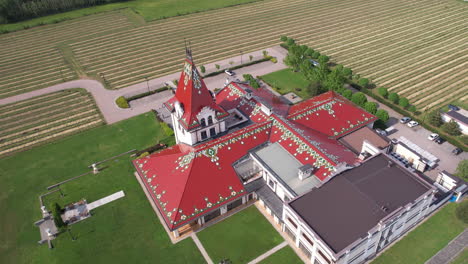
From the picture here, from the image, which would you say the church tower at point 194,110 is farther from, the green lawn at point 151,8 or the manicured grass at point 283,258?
the green lawn at point 151,8

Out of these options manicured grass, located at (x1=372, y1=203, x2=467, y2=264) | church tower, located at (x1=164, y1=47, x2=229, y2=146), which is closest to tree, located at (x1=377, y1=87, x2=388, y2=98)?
manicured grass, located at (x1=372, y1=203, x2=467, y2=264)

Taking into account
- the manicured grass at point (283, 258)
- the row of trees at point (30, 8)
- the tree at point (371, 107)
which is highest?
the row of trees at point (30, 8)

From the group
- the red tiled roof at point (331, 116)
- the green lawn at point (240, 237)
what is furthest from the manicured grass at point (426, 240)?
the red tiled roof at point (331, 116)

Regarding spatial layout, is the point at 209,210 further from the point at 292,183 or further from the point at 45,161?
the point at 45,161

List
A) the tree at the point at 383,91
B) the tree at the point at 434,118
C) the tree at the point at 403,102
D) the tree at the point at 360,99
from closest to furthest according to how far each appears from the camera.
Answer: the tree at the point at 434,118, the tree at the point at 360,99, the tree at the point at 403,102, the tree at the point at 383,91

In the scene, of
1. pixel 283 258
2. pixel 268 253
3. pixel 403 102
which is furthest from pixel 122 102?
pixel 403 102

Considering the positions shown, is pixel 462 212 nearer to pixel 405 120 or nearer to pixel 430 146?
pixel 430 146

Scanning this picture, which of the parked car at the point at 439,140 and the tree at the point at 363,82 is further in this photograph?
the tree at the point at 363,82
